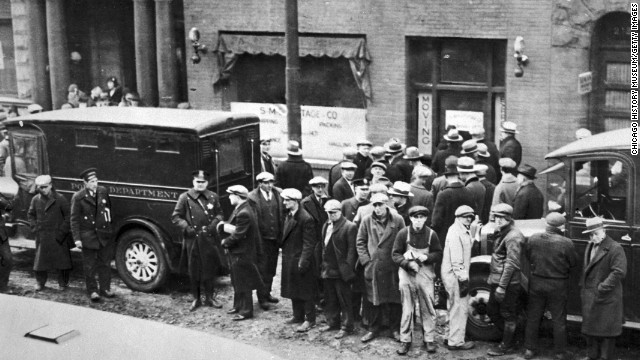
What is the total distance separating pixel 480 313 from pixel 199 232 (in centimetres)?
385

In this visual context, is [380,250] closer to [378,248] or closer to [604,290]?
[378,248]

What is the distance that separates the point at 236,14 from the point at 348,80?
9.21ft

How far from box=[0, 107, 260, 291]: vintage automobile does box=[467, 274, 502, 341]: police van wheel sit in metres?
4.00

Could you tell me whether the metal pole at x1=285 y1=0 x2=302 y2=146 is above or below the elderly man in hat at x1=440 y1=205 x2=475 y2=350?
above

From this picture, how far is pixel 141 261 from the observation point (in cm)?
1275

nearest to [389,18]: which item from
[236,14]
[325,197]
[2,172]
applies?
[236,14]

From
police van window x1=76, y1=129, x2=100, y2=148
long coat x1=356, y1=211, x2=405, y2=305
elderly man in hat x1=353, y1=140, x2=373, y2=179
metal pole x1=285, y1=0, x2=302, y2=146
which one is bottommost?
long coat x1=356, y1=211, x2=405, y2=305

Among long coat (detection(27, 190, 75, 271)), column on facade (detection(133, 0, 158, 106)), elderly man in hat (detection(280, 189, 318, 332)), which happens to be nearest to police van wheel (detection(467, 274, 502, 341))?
elderly man in hat (detection(280, 189, 318, 332))

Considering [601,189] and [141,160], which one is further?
[141,160]

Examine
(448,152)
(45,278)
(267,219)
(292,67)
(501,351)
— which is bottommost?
(501,351)

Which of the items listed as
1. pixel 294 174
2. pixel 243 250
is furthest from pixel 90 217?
pixel 294 174

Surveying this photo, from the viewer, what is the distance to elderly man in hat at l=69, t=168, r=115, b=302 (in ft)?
40.1

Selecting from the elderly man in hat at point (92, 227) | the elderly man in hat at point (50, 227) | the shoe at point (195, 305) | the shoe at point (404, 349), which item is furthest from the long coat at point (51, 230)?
the shoe at point (404, 349)

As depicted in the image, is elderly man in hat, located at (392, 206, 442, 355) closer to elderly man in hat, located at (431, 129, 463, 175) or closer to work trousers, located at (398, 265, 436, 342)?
work trousers, located at (398, 265, 436, 342)
